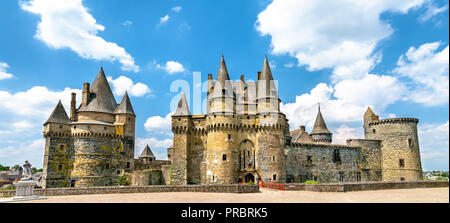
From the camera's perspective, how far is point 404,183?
2800 cm

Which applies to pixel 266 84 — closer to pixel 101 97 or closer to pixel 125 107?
pixel 125 107

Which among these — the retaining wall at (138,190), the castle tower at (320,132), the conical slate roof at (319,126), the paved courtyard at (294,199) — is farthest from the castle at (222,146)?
the paved courtyard at (294,199)

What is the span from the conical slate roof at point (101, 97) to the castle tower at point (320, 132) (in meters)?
37.4

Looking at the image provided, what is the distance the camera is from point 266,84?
39375 millimetres

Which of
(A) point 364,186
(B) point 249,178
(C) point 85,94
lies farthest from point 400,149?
(C) point 85,94

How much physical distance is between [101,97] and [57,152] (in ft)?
32.7

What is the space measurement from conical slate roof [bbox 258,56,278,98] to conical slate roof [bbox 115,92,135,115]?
20.6 meters

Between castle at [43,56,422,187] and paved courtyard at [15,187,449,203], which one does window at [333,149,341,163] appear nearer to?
castle at [43,56,422,187]

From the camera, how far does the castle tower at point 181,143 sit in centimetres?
3888

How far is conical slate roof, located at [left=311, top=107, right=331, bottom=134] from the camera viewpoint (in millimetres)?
57366

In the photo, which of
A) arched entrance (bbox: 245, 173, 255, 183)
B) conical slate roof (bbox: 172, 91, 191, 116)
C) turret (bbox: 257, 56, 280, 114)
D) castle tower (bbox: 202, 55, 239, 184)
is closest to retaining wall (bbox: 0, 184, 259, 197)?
castle tower (bbox: 202, 55, 239, 184)

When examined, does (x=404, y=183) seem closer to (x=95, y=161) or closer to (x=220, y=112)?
(x=220, y=112)
